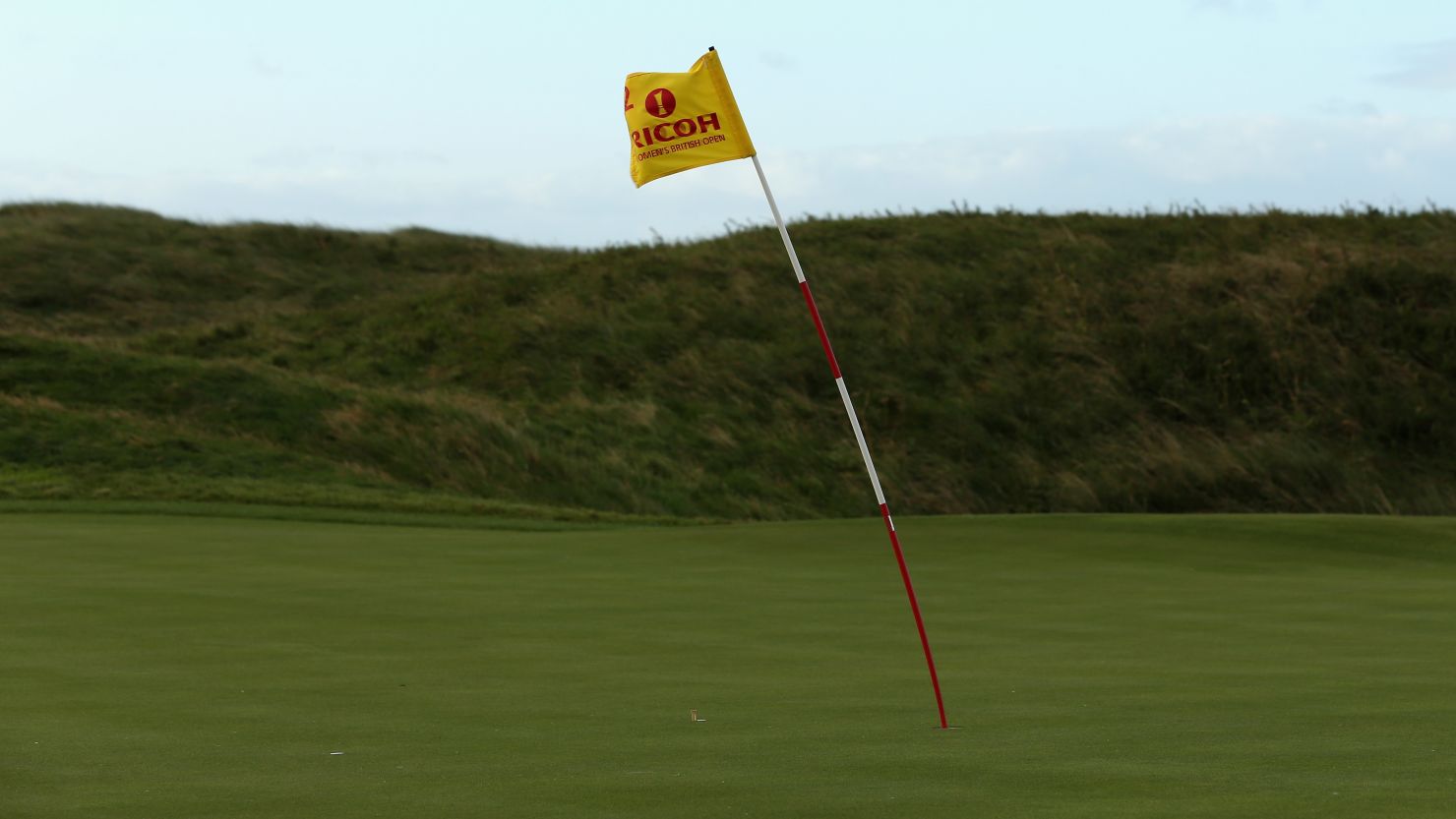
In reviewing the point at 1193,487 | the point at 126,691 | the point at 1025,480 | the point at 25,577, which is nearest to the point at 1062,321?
the point at 1025,480

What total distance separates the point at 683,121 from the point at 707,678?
8.63 feet

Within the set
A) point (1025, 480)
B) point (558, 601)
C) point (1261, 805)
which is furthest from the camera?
point (1025, 480)

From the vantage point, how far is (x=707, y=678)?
8125 millimetres

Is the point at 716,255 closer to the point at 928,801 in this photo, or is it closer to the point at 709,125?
the point at 709,125

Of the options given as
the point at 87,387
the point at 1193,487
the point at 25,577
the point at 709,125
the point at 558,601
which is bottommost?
the point at 1193,487

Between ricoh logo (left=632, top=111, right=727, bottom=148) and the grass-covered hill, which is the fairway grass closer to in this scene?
ricoh logo (left=632, top=111, right=727, bottom=148)

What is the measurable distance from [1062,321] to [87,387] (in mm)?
17709

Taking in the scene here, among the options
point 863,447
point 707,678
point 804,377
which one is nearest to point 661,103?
point 863,447

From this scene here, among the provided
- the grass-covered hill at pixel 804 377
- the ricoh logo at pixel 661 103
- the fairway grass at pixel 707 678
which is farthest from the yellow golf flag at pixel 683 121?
the grass-covered hill at pixel 804 377

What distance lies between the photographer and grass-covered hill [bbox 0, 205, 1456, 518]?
24984 millimetres

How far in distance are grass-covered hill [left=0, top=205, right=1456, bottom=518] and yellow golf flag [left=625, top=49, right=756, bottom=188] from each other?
12357 millimetres

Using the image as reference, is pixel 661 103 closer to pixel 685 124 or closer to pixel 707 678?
pixel 685 124

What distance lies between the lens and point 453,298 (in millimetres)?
36844

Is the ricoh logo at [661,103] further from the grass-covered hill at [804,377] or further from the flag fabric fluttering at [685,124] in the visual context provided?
the grass-covered hill at [804,377]
